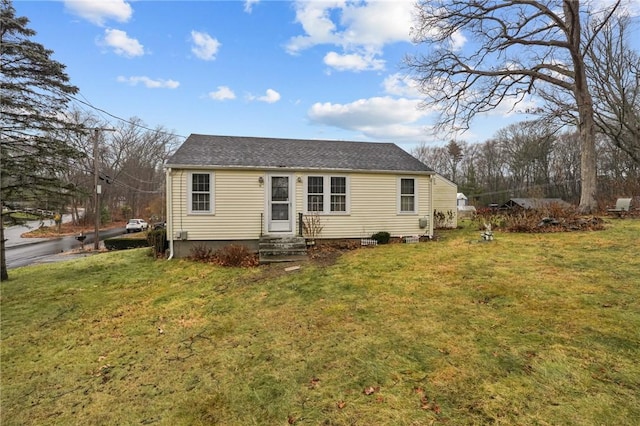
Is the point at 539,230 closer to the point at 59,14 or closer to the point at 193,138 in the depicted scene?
the point at 193,138

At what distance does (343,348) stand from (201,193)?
787cm

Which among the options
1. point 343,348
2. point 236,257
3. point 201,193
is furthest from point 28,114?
point 343,348

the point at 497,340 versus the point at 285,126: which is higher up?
the point at 285,126

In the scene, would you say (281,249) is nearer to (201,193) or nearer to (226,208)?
(226,208)

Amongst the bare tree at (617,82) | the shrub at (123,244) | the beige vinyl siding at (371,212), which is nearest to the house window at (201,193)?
the beige vinyl siding at (371,212)

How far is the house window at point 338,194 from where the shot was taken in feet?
37.2

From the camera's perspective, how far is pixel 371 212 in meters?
11.6

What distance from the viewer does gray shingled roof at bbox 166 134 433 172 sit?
1067cm

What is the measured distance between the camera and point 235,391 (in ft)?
11.1

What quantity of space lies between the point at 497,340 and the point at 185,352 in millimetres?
4076

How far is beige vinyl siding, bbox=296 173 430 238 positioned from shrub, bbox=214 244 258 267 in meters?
2.43

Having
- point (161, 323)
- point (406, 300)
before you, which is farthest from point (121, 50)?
point (406, 300)

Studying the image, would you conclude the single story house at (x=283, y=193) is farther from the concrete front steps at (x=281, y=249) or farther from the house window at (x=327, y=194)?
the concrete front steps at (x=281, y=249)

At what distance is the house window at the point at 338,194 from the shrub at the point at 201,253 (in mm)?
4370
